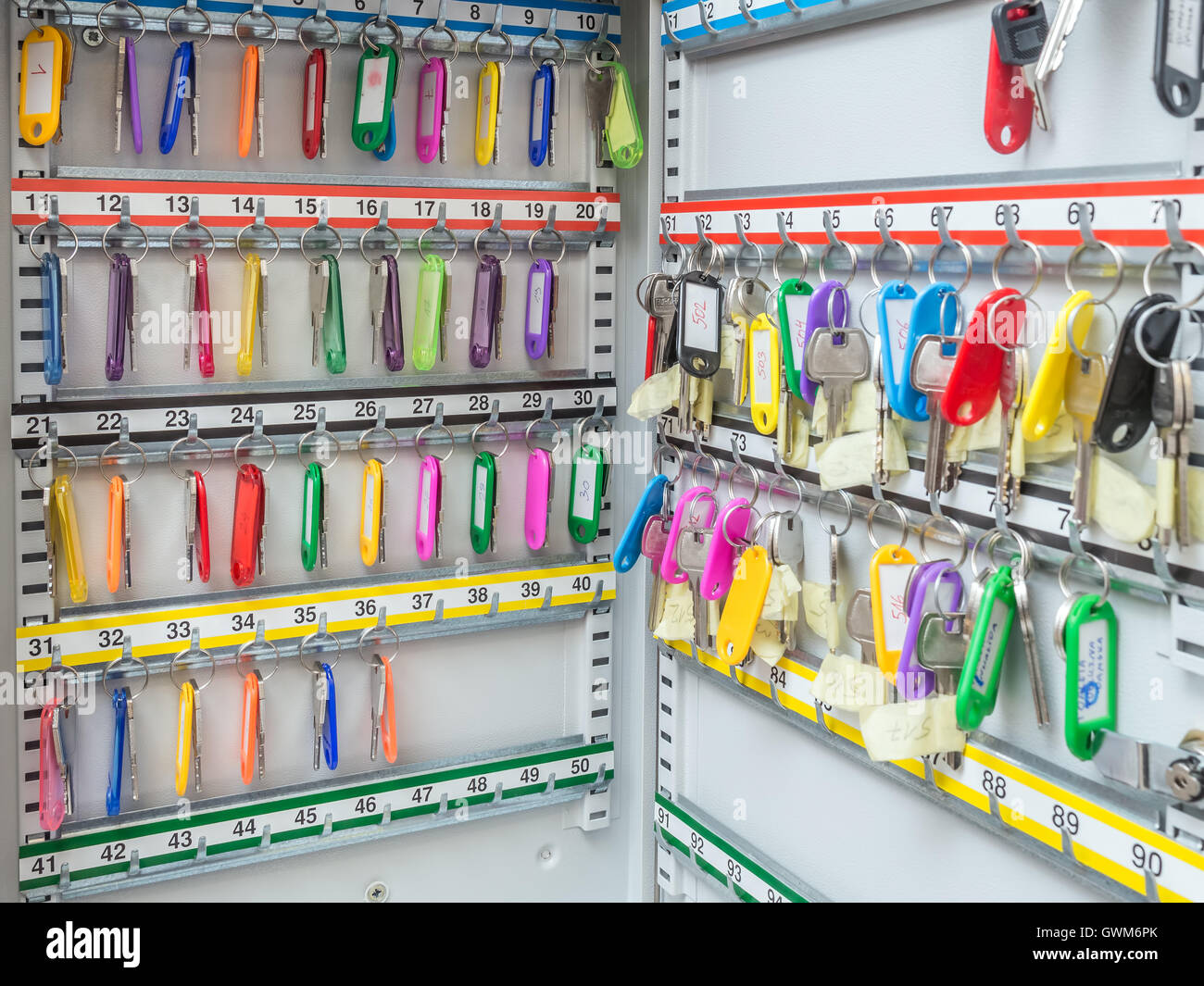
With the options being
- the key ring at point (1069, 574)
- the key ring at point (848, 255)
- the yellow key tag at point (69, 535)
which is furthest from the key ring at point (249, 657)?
the key ring at point (1069, 574)

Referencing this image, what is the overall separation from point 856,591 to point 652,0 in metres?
1.20

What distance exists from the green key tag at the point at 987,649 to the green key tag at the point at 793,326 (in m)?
0.49

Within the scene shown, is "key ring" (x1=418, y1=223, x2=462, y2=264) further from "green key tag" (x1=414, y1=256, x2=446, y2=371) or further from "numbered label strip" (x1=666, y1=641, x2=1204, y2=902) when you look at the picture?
"numbered label strip" (x1=666, y1=641, x2=1204, y2=902)

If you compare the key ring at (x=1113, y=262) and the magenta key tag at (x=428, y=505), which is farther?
the magenta key tag at (x=428, y=505)

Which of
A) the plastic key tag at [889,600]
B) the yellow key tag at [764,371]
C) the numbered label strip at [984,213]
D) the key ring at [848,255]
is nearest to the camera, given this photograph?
the numbered label strip at [984,213]

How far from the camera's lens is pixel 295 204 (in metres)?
2.26

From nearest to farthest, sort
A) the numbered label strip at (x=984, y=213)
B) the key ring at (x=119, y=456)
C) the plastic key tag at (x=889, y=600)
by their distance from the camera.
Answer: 1. the numbered label strip at (x=984, y=213)
2. the plastic key tag at (x=889, y=600)
3. the key ring at (x=119, y=456)

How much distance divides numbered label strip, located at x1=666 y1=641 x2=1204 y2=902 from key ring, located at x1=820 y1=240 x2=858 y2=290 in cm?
66

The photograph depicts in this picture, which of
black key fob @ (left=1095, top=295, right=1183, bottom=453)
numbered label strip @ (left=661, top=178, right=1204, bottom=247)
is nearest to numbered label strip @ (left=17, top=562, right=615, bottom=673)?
numbered label strip @ (left=661, top=178, right=1204, bottom=247)

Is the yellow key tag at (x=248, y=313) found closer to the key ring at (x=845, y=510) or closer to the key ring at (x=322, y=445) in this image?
the key ring at (x=322, y=445)

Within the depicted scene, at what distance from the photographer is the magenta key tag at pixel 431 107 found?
2293 millimetres

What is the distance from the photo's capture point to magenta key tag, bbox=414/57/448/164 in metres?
2.29
